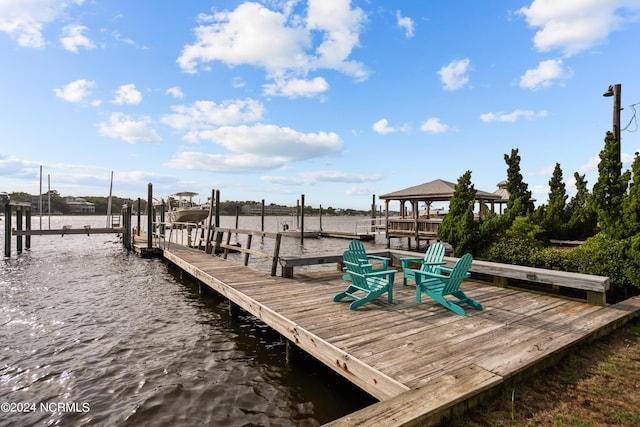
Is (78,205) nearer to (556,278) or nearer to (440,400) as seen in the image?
(556,278)

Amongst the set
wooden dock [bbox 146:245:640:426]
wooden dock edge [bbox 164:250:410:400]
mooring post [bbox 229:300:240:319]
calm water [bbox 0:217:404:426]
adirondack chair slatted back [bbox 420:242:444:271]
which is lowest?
calm water [bbox 0:217:404:426]

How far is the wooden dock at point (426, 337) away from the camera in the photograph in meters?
2.74

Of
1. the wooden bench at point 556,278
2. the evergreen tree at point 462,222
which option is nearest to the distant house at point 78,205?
the evergreen tree at point 462,222

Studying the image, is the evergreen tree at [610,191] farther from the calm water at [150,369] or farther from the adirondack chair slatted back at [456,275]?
the calm water at [150,369]

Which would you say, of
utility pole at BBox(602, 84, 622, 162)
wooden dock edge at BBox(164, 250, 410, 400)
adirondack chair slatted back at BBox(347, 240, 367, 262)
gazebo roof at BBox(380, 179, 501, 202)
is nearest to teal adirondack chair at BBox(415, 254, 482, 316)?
adirondack chair slatted back at BBox(347, 240, 367, 262)

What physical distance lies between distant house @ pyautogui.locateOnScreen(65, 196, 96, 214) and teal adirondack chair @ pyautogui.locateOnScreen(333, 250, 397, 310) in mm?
99065

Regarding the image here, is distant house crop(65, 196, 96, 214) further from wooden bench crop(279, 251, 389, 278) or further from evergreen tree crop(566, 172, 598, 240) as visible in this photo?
evergreen tree crop(566, 172, 598, 240)

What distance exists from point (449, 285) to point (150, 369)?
4.66m

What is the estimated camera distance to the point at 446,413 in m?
2.58

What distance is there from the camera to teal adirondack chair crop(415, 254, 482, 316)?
512 centimetres

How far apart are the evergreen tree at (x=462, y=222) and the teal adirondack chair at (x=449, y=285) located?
5103 millimetres

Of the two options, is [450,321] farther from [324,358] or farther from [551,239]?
[551,239]

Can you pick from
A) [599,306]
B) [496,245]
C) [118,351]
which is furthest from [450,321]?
[496,245]

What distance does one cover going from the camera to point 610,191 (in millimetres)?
7773
